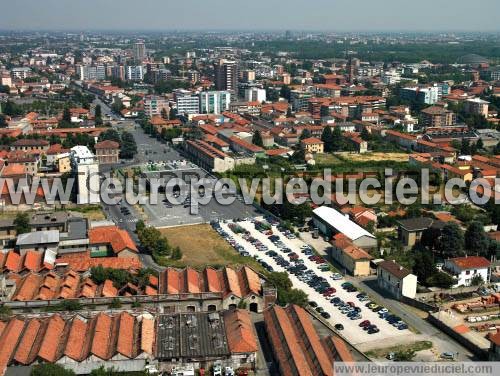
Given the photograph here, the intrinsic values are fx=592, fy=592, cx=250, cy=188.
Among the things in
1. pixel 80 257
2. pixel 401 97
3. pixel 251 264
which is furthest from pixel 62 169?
pixel 401 97

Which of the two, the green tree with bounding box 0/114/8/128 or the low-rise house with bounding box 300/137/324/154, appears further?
the green tree with bounding box 0/114/8/128

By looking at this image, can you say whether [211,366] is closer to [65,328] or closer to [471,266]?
[65,328]

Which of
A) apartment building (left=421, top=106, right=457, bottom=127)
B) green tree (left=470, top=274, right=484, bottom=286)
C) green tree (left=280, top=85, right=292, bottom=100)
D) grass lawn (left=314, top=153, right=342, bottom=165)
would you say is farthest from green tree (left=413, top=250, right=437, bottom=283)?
green tree (left=280, top=85, right=292, bottom=100)

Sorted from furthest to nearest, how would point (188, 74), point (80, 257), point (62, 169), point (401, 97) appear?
point (188, 74)
point (401, 97)
point (62, 169)
point (80, 257)

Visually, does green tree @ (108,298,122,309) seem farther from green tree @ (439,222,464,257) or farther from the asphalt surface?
green tree @ (439,222,464,257)

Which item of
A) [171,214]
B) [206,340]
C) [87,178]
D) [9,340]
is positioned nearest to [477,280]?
[206,340]

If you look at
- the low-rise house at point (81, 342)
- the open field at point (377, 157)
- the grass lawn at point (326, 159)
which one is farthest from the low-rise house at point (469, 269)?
the open field at point (377, 157)
